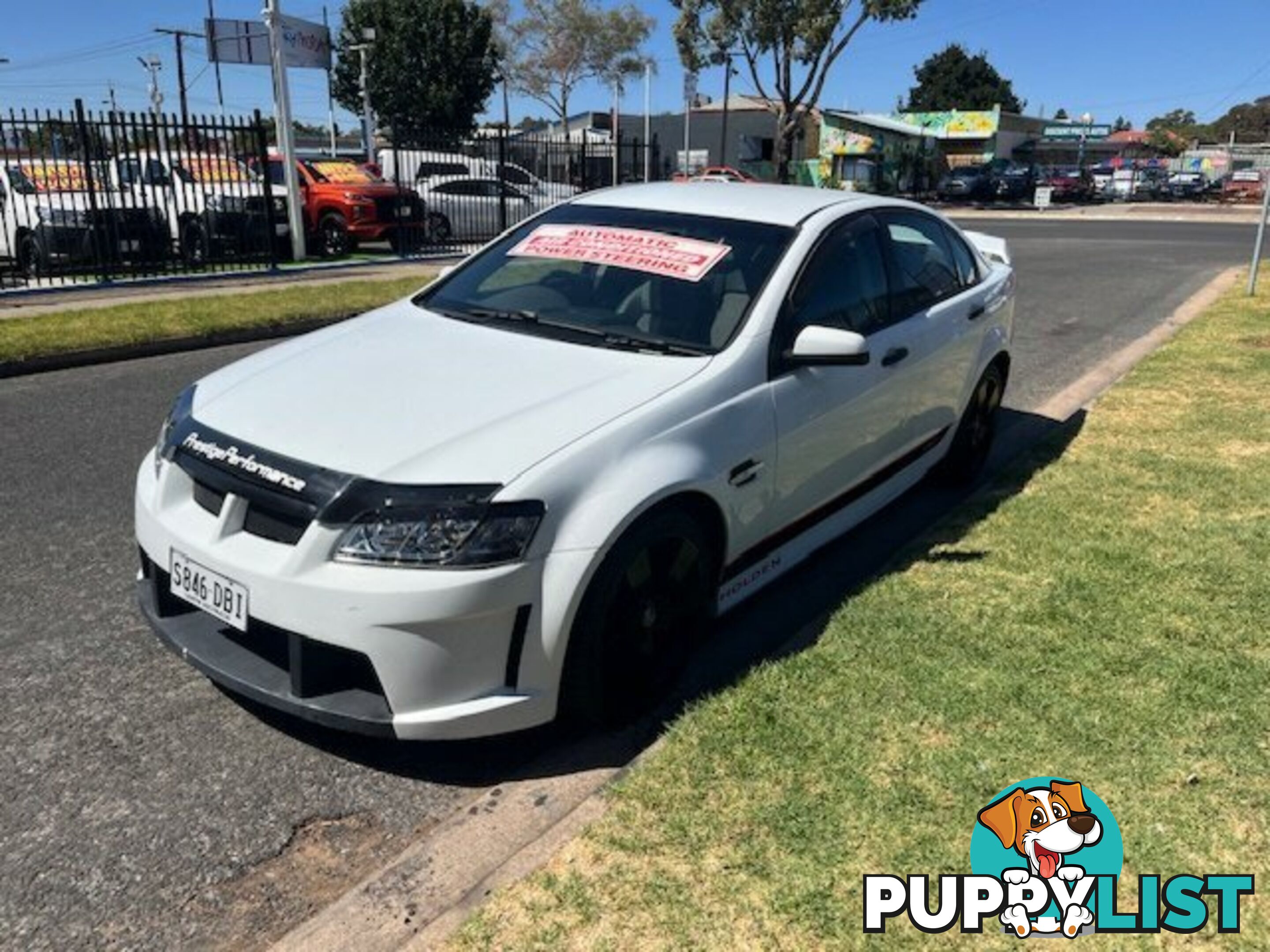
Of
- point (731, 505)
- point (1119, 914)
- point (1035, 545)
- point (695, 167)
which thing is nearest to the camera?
point (1119, 914)

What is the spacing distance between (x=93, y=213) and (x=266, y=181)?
2.56 metres

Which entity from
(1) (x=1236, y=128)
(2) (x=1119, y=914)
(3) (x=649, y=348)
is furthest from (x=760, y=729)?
Answer: (1) (x=1236, y=128)

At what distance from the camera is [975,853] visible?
2477 millimetres

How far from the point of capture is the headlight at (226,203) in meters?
15.1

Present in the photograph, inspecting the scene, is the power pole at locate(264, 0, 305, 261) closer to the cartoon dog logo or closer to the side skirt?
the side skirt

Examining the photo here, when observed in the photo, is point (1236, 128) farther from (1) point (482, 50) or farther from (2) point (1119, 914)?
(2) point (1119, 914)

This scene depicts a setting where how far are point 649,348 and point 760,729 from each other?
51.8 inches

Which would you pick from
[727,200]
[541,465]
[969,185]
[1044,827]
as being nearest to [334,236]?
[727,200]

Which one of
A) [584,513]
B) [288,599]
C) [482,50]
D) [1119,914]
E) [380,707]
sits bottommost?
[1119,914]

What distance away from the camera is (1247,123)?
370ft

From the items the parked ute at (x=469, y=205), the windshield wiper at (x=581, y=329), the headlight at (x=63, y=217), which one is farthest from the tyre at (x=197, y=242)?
the windshield wiper at (x=581, y=329)

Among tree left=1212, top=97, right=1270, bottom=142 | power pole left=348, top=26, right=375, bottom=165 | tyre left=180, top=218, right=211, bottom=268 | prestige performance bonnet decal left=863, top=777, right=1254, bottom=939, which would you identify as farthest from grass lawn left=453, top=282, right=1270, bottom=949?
tree left=1212, top=97, right=1270, bottom=142

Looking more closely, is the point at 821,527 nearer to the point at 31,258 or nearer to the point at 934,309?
the point at 934,309

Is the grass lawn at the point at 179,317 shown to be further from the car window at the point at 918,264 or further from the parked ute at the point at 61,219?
the car window at the point at 918,264
